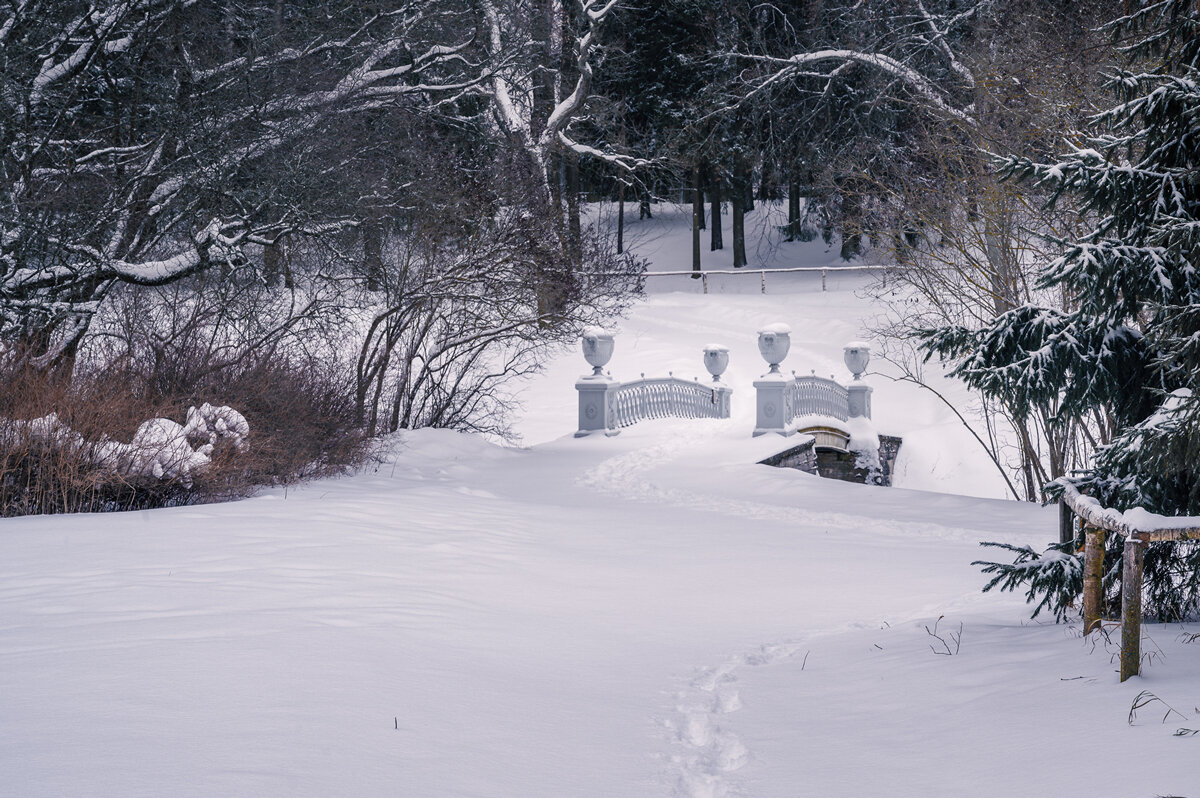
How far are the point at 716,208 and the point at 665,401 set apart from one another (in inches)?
1101

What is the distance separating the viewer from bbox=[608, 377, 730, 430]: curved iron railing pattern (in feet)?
67.3

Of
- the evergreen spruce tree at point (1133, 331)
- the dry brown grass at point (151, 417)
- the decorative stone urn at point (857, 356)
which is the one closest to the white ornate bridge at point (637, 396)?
the decorative stone urn at point (857, 356)

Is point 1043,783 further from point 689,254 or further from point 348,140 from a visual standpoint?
point 689,254

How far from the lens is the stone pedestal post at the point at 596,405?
19688 mm

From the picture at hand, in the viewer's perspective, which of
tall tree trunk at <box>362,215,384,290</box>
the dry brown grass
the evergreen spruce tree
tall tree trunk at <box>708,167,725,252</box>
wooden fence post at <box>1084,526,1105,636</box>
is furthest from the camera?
tall tree trunk at <box>708,167,725,252</box>

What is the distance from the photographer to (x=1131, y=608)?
168 inches

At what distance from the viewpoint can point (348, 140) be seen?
53.3ft

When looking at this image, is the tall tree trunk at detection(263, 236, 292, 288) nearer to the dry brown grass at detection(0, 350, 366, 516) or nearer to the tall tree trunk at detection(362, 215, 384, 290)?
the tall tree trunk at detection(362, 215, 384, 290)

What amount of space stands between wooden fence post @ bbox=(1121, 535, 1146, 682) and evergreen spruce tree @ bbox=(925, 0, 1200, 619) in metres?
0.89

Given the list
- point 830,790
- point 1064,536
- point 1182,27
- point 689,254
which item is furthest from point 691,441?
point 689,254

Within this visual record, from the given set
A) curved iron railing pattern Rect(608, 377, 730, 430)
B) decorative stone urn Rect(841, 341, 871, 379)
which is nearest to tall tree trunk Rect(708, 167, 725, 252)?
decorative stone urn Rect(841, 341, 871, 379)

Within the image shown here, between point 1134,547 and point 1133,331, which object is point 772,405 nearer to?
point 1133,331

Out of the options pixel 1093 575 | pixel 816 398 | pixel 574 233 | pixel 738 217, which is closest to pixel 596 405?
pixel 816 398

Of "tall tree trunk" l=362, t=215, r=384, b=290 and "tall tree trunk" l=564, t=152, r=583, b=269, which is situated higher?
"tall tree trunk" l=564, t=152, r=583, b=269
